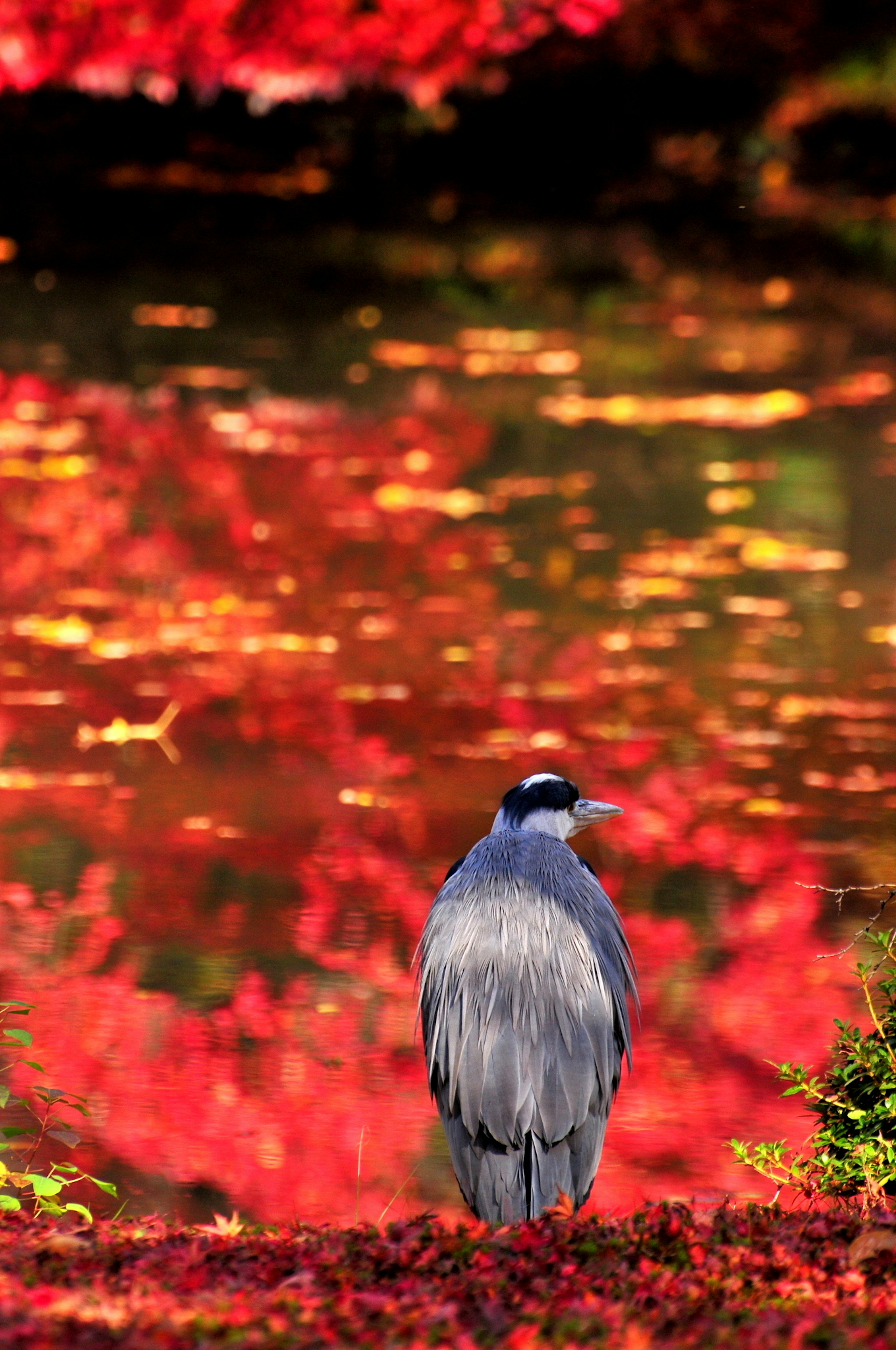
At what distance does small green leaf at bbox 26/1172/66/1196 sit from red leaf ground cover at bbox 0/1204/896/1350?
61 millimetres

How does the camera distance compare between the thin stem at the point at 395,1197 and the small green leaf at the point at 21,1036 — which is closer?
the small green leaf at the point at 21,1036

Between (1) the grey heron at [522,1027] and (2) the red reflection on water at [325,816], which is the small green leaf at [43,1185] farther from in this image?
(1) the grey heron at [522,1027]

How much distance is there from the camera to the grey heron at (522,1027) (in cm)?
369

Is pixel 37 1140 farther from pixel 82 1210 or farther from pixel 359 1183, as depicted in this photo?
pixel 359 1183

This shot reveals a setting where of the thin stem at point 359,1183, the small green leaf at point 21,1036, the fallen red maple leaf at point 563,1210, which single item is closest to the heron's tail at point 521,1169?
the fallen red maple leaf at point 563,1210

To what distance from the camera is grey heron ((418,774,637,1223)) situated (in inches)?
145

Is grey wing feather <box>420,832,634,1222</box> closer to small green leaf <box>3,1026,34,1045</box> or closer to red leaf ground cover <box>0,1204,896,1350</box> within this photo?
red leaf ground cover <box>0,1204,896,1350</box>

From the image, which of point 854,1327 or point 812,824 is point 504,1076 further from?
point 812,824

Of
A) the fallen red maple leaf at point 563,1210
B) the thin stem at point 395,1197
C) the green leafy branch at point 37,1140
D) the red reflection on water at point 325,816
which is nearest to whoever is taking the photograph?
the fallen red maple leaf at point 563,1210

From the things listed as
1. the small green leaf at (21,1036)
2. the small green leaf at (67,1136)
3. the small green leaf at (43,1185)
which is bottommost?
the small green leaf at (43,1185)

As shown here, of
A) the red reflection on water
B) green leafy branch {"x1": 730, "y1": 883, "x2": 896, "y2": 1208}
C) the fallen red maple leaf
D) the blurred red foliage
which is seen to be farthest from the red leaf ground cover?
the blurred red foliage

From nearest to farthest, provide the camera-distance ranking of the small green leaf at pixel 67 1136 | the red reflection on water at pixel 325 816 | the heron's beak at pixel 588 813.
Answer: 1. the small green leaf at pixel 67 1136
2. the heron's beak at pixel 588 813
3. the red reflection on water at pixel 325 816

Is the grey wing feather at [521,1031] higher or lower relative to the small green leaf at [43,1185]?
higher

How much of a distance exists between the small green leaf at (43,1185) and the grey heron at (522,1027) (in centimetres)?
73
